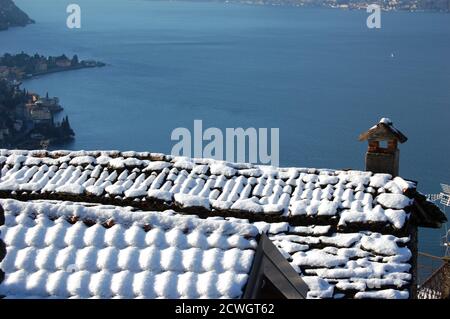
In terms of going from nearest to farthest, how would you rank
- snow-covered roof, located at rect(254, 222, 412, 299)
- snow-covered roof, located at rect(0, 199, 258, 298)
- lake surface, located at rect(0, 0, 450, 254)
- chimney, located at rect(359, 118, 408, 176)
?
snow-covered roof, located at rect(0, 199, 258, 298)
snow-covered roof, located at rect(254, 222, 412, 299)
chimney, located at rect(359, 118, 408, 176)
lake surface, located at rect(0, 0, 450, 254)

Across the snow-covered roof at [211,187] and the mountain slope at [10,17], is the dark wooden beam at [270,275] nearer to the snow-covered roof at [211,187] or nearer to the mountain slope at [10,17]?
the snow-covered roof at [211,187]

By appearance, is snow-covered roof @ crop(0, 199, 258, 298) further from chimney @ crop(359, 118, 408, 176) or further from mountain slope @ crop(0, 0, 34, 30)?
mountain slope @ crop(0, 0, 34, 30)

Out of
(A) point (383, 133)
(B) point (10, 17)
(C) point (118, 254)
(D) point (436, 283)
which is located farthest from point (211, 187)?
(B) point (10, 17)

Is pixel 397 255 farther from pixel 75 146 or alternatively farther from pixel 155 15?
pixel 155 15

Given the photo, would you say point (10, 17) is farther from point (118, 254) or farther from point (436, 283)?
point (118, 254)

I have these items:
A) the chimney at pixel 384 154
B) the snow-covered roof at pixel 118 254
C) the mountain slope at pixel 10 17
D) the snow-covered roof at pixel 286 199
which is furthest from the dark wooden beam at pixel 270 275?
the mountain slope at pixel 10 17

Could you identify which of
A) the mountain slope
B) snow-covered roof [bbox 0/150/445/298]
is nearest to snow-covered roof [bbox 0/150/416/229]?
snow-covered roof [bbox 0/150/445/298]

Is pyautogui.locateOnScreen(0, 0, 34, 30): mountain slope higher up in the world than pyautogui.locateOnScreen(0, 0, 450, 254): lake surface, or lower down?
higher up
